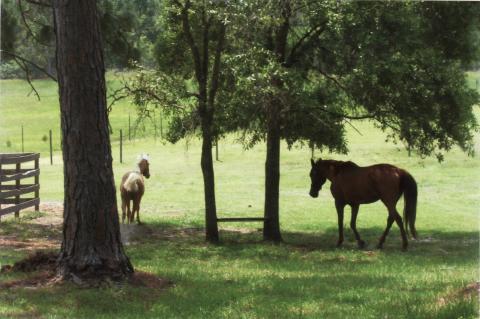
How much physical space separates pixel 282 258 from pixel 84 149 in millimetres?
6507

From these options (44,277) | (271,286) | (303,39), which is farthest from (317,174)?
(44,277)

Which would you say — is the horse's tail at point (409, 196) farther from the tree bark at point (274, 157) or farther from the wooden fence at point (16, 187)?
the wooden fence at point (16, 187)

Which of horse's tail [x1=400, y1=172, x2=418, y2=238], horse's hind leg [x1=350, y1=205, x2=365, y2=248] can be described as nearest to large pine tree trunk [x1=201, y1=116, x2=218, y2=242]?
horse's hind leg [x1=350, y1=205, x2=365, y2=248]

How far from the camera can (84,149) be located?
978 centimetres

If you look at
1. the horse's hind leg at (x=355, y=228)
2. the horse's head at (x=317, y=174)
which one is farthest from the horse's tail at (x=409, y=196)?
the horse's head at (x=317, y=174)

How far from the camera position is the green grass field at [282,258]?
8.38m

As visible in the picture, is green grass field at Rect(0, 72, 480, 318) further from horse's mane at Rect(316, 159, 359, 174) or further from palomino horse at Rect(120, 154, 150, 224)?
horse's mane at Rect(316, 159, 359, 174)

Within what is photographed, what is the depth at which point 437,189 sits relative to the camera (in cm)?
3300

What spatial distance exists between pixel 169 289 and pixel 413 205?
8.85 metres

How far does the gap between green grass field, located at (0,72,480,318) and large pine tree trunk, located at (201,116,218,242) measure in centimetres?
43

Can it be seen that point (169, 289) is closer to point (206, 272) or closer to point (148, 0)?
point (206, 272)

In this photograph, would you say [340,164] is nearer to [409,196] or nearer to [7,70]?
[409,196]

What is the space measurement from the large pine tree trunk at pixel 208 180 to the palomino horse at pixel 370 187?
274cm

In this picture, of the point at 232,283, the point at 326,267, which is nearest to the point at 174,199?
the point at 326,267
